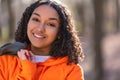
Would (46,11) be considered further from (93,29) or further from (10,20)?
(10,20)

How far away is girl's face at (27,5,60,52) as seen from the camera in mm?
4277

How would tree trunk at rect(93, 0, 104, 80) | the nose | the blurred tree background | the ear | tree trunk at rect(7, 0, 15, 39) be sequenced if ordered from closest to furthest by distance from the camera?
the nose
the ear
tree trunk at rect(93, 0, 104, 80)
the blurred tree background
tree trunk at rect(7, 0, 15, 39)

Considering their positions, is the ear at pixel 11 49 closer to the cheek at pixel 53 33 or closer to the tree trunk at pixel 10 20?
the cheek at pixel 53 33

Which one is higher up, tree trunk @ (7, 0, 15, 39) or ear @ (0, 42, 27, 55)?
ear @ (0, 42, 27, 55)

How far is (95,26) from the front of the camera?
12.5 m

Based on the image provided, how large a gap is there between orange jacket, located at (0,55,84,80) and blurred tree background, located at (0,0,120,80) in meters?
5.01

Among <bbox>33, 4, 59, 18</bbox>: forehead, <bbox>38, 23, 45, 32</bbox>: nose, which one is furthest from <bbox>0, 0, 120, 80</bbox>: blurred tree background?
<bbox>38, 23, 45, 32</bbox>: nose

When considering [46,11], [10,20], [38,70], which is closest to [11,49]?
[38,70]

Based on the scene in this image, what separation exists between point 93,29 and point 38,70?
833cm

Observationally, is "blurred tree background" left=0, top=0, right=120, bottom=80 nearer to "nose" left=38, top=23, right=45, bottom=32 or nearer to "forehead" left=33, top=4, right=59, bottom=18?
"forehead" left=33, top=4, right=59, bottom=18

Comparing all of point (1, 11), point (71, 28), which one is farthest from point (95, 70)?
point (71, 28)

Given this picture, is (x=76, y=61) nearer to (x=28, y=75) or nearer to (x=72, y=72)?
(x=72, y=72)

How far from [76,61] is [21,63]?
470mm

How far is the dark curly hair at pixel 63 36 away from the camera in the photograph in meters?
4.43
